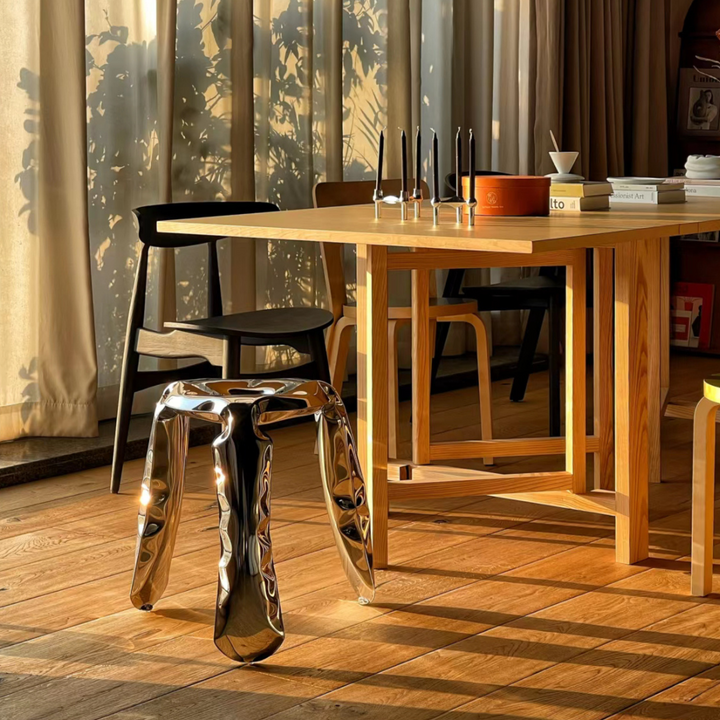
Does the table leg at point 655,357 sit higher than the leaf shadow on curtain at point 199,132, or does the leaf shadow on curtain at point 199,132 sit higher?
the leaf shadow on curtain at point 199,132

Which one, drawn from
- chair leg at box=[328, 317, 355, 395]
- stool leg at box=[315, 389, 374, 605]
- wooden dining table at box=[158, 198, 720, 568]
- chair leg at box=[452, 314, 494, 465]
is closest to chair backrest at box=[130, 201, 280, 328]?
chair leg at box=[328, 317, 355, 395]

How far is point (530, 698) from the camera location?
1846 millimetres

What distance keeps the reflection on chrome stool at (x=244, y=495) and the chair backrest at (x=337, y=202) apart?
1.11 meters

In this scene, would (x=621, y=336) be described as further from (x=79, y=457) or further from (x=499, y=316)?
(x=499, y=316)

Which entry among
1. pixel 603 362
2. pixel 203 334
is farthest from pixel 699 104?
pixel 203 334

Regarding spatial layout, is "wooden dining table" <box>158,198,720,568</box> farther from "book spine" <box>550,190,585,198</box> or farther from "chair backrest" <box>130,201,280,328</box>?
"chair backrest" <box>130,201,280,328</box>

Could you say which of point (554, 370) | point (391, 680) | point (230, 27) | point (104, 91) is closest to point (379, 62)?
Answer: point (230, 27)

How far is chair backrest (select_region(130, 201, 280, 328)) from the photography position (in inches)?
118

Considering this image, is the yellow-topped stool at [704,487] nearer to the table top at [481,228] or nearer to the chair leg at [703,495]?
the chair leg at [703,495]

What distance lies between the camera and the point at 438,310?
323cm

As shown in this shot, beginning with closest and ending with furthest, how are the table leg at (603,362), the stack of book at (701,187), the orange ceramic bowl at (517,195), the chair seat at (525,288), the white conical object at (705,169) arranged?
the orange ceramic bowl at (517,195) < the table leg at (603,362) < the stack of book at (701,187) < the white conical object at (705,169) < the chair seat at (525,288)

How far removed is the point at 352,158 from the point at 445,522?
77.0 inches

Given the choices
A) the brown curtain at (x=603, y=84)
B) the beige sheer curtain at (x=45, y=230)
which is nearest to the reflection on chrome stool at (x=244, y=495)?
the beige sheer curtain at (x=45, y=230)

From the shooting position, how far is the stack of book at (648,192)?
281cm
